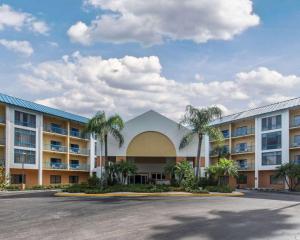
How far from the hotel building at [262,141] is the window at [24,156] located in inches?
1203

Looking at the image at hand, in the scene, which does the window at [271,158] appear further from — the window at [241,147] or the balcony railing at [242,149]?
the window at [241,147]

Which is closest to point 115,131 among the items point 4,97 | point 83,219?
point 4,97

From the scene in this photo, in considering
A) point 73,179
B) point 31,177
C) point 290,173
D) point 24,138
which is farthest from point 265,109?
point 31,177

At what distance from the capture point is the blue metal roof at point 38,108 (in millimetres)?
53578

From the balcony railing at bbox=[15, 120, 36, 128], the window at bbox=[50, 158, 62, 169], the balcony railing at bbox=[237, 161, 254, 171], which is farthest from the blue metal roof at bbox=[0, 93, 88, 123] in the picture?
the balcony railing at bbox=[237, 161, 254, 171]

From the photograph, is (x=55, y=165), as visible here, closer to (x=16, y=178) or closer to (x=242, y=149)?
→ (x=16, y=178)

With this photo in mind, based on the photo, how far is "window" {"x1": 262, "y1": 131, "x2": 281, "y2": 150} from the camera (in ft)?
205

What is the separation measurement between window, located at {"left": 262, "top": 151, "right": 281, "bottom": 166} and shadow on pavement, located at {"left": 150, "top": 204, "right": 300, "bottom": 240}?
41.9m

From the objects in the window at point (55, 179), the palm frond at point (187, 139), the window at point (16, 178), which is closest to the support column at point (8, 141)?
the window at point (16, 178)

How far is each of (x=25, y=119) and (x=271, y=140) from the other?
3265 centimetres

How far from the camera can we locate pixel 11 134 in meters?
54.6

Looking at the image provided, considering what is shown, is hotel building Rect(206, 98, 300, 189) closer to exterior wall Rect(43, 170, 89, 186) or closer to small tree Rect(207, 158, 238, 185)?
small tree Rect(207, 158, 238, 185)

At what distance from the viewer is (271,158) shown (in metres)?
63.8

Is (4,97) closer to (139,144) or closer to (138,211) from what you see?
(139,144)
